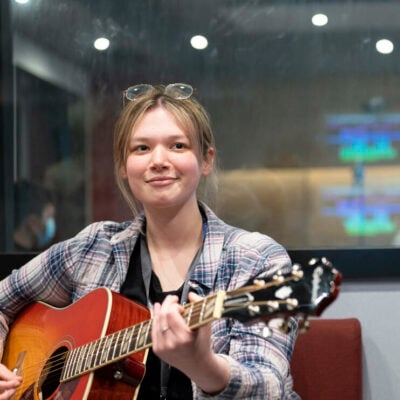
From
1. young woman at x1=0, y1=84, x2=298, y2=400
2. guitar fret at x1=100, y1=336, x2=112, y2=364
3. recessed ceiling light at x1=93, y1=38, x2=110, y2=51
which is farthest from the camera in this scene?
recessed ceiling light at x1=93, y1=38, x2=110, y2=51

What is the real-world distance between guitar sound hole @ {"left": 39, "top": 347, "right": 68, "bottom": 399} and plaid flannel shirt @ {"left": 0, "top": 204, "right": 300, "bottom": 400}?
0.55 feet

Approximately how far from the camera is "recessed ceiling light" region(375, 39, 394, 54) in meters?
1.93

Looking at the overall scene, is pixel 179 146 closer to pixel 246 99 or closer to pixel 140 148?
pixel 140 148

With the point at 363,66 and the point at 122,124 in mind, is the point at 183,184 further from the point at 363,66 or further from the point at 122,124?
the point at 363,66

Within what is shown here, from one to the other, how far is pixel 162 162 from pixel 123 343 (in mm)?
367

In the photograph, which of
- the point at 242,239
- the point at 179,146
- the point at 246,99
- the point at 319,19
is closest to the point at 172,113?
the point at 179,146

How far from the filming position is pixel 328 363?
170cm

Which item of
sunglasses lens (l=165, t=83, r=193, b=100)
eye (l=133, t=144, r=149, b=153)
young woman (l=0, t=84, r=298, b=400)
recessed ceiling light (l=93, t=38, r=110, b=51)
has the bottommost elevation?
young woman (l=0, t=84, r=298, b=400)

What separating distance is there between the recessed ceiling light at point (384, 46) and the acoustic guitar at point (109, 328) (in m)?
1.02

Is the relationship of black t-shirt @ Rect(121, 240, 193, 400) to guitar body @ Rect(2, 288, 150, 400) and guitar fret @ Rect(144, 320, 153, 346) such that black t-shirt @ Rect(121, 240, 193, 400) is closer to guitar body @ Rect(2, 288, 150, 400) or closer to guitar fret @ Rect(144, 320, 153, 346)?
guitar body @ Rect(2, 288, 150, 400)

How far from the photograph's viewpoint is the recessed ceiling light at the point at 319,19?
6.41 feet

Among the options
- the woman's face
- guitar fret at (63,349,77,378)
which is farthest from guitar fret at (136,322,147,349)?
the woman's face

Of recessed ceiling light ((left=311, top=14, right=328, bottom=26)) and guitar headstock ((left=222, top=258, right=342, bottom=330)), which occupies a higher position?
recessed ceiling light ((left=311, top=14, right=328, bottom=26))

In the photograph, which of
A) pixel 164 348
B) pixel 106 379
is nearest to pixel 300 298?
pixel 164 348
